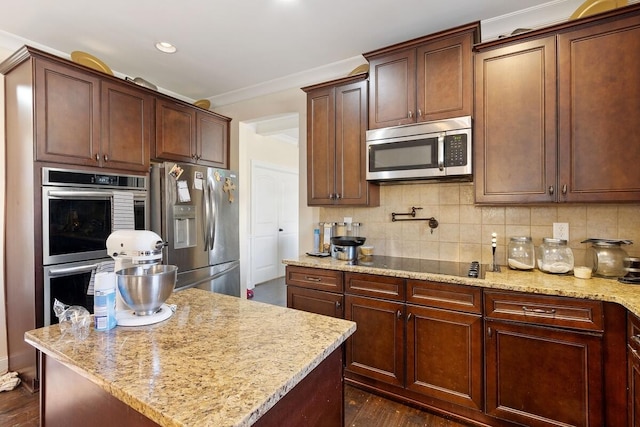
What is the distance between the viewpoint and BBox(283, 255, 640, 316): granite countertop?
1566 mm

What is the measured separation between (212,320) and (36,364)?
186 cm

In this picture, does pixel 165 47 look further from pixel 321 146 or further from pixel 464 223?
pixel 464 223

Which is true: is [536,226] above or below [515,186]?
below

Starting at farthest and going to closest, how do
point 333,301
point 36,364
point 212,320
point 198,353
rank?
point 333,301 → point 36,364 → point 212,320 → point 198,353

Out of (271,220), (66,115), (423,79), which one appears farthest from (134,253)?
(271,220)

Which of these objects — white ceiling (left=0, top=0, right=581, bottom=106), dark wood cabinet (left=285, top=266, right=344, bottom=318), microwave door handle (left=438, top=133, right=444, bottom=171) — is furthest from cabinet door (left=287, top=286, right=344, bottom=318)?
white ceiling (left=0, top=0, right=581, bottom=106)

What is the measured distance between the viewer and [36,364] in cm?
218

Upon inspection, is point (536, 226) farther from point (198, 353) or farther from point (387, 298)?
point (198, 353)

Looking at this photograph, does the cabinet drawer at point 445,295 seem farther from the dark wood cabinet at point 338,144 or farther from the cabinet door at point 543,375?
the dark wood cabinet at point 338,144

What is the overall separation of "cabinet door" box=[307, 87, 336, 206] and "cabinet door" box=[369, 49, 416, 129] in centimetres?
40

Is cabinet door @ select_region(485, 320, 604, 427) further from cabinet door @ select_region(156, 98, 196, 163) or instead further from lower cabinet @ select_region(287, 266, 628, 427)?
cabinet door @ select_region(156, 98, 196, 163)

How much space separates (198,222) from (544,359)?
9.21 feet

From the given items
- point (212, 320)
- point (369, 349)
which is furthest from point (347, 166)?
point (212, 320)

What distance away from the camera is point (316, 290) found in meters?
2.48
